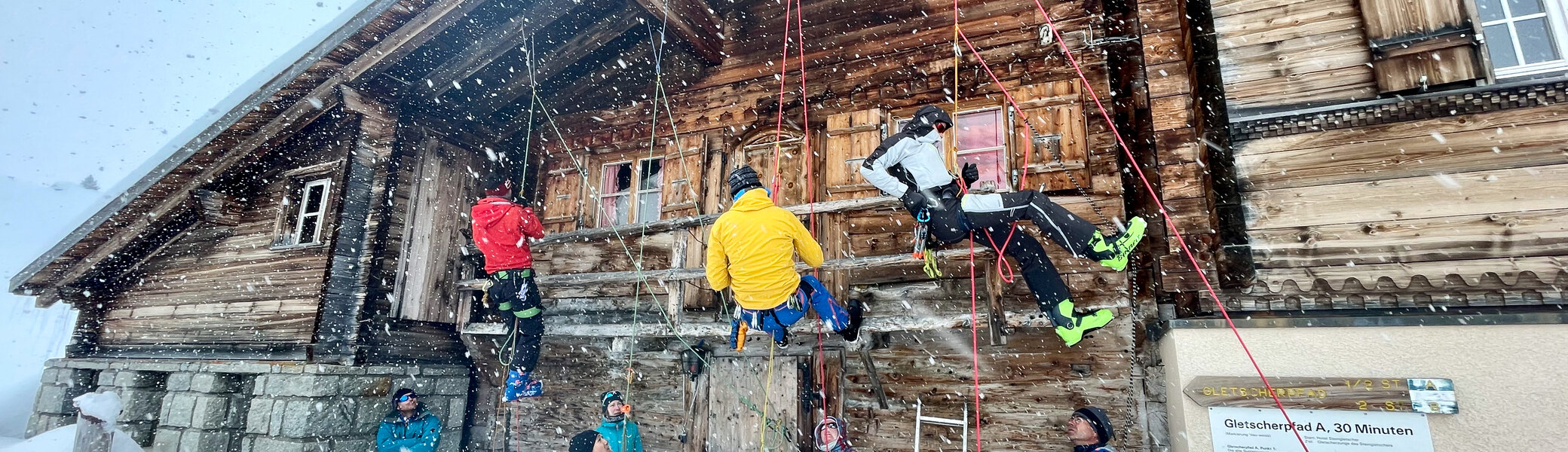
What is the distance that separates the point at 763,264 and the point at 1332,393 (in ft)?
13.8

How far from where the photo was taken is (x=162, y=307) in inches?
412

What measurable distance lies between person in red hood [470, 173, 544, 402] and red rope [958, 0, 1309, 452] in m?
5.58

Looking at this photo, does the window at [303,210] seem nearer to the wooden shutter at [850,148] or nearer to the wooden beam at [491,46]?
the wooden beam at [491,46]

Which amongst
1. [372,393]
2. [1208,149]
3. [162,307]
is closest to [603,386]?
[372,393]

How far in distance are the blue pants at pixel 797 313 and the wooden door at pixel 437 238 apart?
16.5 ft

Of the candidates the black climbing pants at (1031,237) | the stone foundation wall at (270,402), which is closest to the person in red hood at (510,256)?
the stone foundation wall at (270,402)

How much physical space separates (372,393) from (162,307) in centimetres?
573

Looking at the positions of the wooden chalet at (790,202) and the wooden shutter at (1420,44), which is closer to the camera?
the wooden shutter at (1420,44)

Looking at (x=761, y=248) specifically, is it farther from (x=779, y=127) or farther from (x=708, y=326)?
(x=779, y=127)

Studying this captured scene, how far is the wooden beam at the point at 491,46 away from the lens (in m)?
7.75

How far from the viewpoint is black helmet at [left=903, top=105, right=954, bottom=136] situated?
548 cm

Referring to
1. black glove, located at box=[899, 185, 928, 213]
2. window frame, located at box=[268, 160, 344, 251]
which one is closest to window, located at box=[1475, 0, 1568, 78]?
black glove, located at box=[899, 185, 928, 213]

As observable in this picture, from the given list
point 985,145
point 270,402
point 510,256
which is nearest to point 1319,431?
point 985,145

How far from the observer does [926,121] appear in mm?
5508
